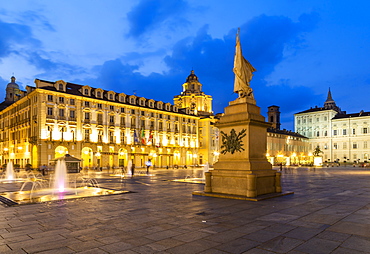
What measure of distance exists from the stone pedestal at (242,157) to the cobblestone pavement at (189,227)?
5.10 feet

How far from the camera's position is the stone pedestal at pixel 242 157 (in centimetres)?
1276

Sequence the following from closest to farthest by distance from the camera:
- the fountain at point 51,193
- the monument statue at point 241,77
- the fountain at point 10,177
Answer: the fountain at point 51,193 < the monument statue at point 241,77 < the fountain at point 10,177

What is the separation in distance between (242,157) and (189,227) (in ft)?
20.8

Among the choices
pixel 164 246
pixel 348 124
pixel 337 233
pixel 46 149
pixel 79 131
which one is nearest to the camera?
pixel 164 246

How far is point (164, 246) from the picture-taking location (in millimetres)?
5934

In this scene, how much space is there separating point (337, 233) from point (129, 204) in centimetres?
742

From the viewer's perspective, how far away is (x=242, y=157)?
13.2m

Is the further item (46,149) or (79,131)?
(79,131)

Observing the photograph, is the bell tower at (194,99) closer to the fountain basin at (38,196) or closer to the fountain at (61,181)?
the fountain at (61,181)

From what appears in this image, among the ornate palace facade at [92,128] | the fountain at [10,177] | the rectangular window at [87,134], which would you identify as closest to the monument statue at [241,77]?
the fountain at [10,177]

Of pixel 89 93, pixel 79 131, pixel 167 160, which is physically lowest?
pixel 167 160

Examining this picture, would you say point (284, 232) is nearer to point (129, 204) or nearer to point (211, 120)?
point (129, 204)

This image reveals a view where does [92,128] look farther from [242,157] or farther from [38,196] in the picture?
[242,157]

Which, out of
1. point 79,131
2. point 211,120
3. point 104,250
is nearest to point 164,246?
point 104,250
